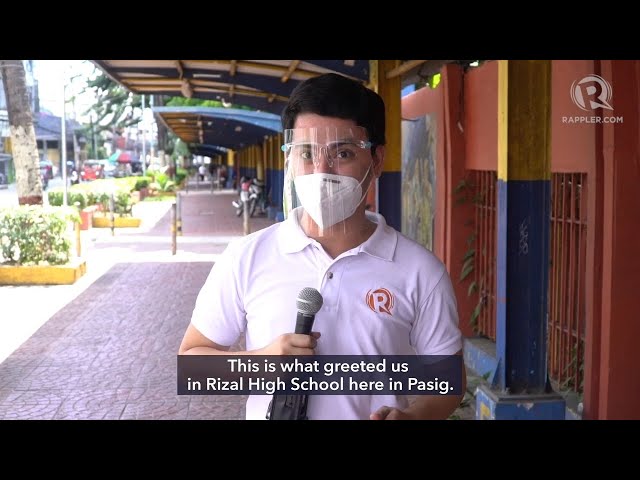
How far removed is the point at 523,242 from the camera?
17.9 feet

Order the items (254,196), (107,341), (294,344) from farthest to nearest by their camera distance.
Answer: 1. (254,196)
2. (107,341)
3. (294,344)

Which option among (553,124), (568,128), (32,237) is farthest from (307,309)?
(32,237)

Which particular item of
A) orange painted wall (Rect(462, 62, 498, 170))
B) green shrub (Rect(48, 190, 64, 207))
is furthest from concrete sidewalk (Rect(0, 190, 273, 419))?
green shrub (Rect(48, 190, 64, 207))

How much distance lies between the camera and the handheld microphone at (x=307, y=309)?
2.43 metres

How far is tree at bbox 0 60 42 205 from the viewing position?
12.4m

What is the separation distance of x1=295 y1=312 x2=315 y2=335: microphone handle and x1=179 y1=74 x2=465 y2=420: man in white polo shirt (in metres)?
0.09

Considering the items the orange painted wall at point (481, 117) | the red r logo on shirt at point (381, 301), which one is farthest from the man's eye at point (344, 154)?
the orange painted wall at point (481, 117)

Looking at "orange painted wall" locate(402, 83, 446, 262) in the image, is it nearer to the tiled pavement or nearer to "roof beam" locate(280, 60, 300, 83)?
"roof beam" locate(280, 60, 300, 83)

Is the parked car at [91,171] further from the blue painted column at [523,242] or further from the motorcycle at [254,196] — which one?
the blue painted column at [523,242]

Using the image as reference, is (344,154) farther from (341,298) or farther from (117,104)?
(117,104)

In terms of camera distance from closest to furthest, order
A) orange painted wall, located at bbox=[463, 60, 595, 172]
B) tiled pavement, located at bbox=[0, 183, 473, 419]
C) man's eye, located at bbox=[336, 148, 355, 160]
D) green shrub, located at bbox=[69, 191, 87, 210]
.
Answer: man's eye, located at bbox=[336, 148, 355, 160], orange painted wall, located at bbox=[463, 60, 595, 172], tiled pavement, located at bbox=[0, 183, 473, 419], green shrub, located at bbox=[69, 191, 87, 210]

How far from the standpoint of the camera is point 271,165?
2280cm

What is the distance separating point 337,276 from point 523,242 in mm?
3087
